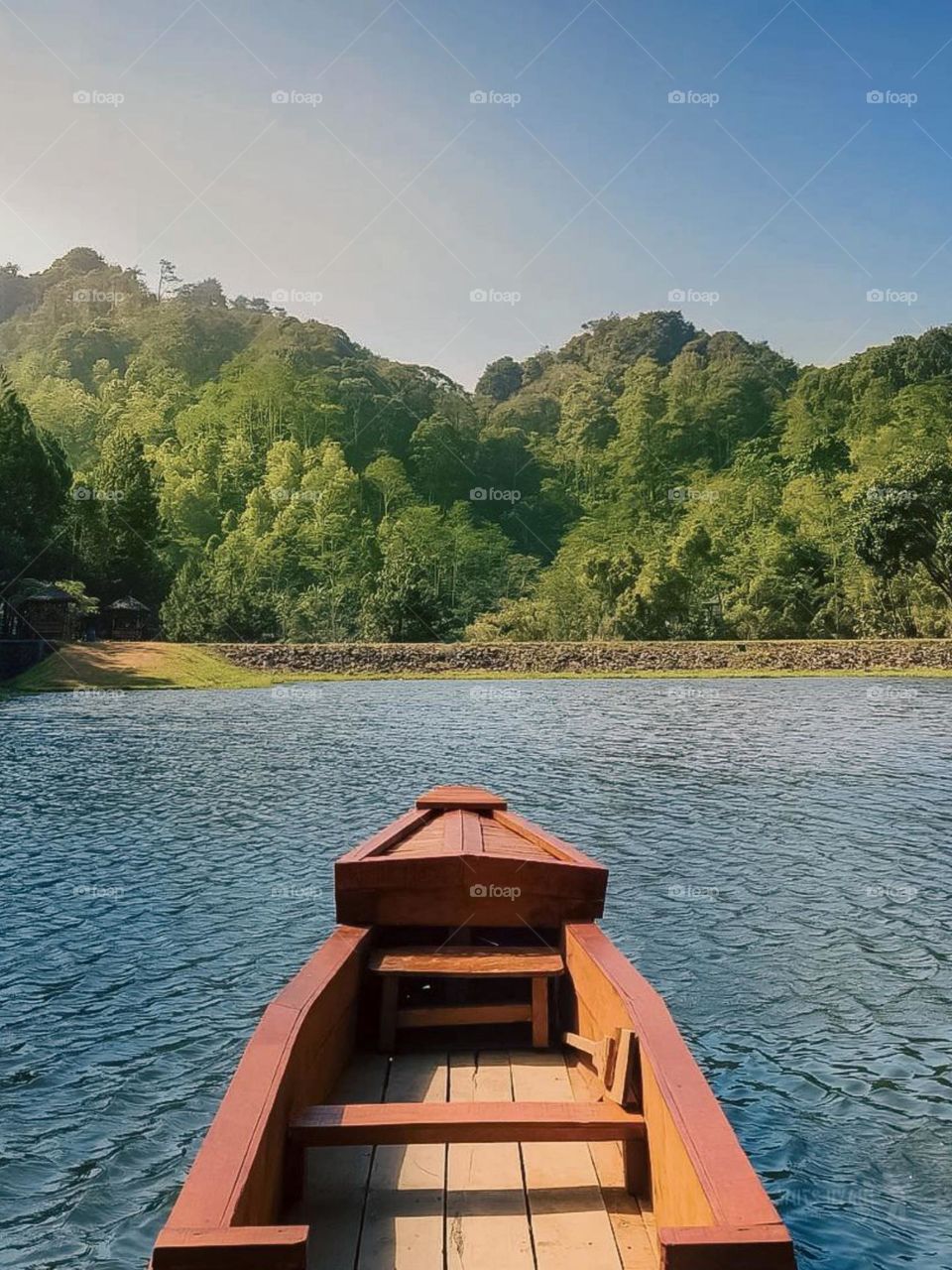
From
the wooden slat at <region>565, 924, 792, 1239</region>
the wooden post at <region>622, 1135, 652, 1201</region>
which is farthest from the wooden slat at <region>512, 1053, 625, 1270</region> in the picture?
the wooden slat at <region>565, 924, 792, 1239</region>

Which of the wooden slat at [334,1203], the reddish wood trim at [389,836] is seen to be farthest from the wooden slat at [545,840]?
the wooden slat at [334,1203]

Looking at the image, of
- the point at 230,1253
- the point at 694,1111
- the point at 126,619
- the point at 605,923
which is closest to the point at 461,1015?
the point at 694,1111

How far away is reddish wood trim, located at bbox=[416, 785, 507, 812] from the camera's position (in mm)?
9602

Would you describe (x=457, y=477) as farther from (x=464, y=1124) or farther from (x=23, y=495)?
(x=464, y=1124)

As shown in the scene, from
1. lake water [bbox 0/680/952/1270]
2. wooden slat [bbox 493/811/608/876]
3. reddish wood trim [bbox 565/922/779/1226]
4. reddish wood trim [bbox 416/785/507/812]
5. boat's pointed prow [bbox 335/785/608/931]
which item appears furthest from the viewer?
reddish wood trim [bbox 416/785/507/812]

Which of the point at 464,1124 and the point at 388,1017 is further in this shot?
the point at 388,1017

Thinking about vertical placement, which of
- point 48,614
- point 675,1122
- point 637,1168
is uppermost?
point 48,614

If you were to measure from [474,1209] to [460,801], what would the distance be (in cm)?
552

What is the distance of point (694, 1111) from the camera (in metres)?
3.72

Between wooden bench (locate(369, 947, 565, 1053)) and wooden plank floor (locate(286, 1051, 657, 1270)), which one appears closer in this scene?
wooden plank floor (locate(286, 1051, 657, 1270))

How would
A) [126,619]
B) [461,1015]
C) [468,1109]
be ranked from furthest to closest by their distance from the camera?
[126,619]
[461,1015]
[468,1109]

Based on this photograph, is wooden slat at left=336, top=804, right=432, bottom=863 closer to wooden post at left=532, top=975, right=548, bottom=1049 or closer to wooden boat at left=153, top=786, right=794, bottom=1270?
wooden boat at left=153, top=786, right=794, bottom=1270

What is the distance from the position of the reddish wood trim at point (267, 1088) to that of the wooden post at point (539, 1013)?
0.93 m

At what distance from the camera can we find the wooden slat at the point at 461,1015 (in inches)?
231
